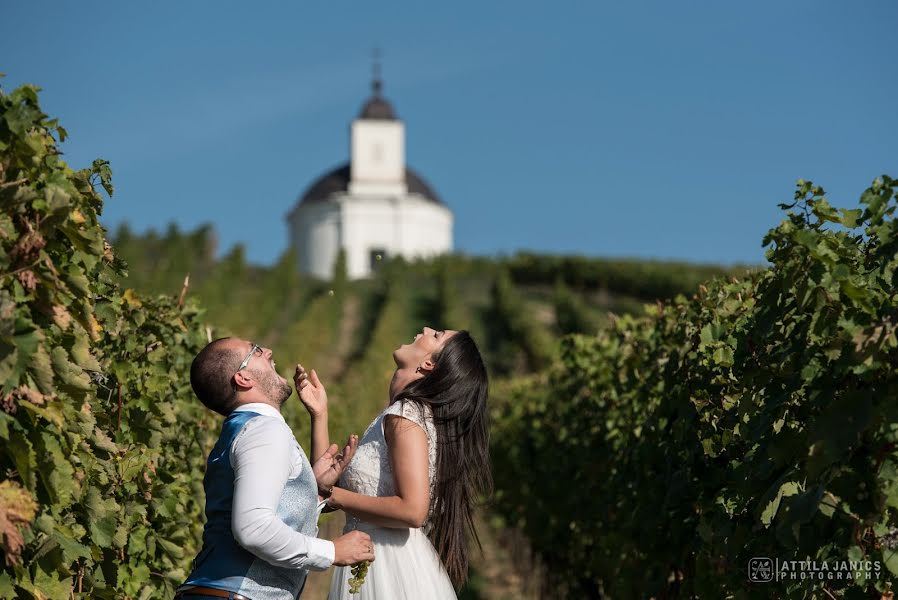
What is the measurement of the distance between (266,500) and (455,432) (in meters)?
0.97

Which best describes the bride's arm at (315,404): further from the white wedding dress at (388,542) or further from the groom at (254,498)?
the groom at (254,498)

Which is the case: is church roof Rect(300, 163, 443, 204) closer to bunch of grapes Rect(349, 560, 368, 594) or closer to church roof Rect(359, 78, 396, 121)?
church roof Rect(359, 78, 396, 121)

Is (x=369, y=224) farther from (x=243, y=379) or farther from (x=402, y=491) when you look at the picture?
(x=243, y=379)

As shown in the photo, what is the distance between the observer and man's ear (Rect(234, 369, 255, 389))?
10.8 feet

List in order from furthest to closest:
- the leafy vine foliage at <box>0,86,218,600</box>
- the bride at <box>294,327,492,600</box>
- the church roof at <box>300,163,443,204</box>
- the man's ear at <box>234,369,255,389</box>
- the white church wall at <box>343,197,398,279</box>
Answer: the church roof at <box>300,163,443,204</box> < the white church wall at <box>343,197,398,279</box> < the bride at <box>294,327,492,600</box> < the man's ear at <box>234,369,255,389</box> < the leafy vine foliage at <box>0,86,218,600</box>

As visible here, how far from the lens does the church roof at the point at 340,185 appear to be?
79625 millimetres

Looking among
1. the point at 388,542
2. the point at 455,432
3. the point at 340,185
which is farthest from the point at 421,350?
the point at 340,185

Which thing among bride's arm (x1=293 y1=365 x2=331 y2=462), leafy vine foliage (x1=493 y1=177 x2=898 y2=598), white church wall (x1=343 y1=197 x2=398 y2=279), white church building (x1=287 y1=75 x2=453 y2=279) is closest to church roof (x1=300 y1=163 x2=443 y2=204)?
white church building (x1=287 y1=75 x2=453 y2=279)

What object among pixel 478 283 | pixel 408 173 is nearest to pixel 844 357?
pixel 478 283

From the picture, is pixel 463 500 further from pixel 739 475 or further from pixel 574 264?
pixel 574 264

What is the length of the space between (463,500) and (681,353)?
2.06 meters

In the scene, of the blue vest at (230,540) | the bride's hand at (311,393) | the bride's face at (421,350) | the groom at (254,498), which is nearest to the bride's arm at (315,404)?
the bride's hand at (311,393)

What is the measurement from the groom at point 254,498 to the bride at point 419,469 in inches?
12.2

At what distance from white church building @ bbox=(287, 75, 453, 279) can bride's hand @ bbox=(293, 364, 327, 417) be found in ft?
234
